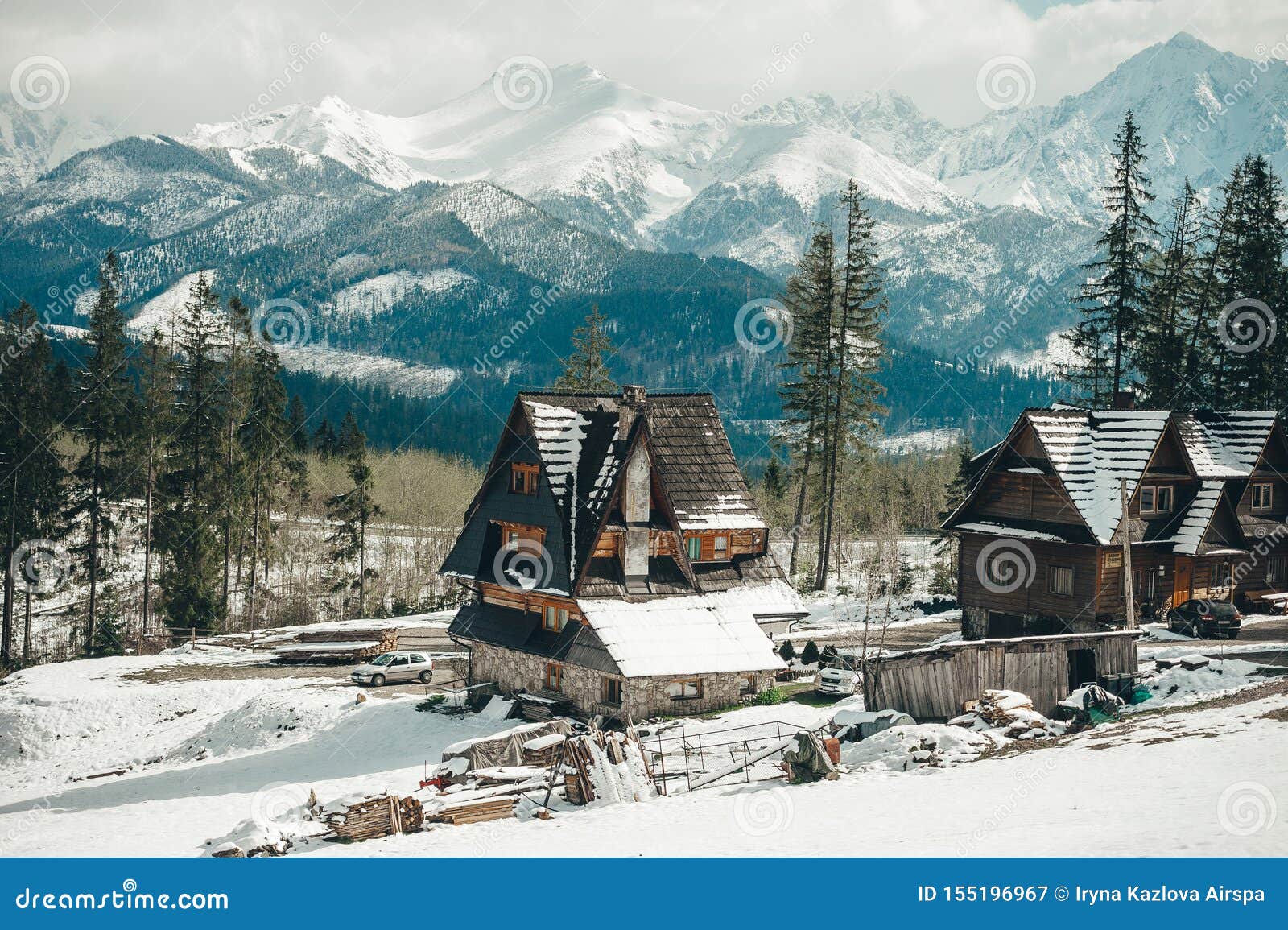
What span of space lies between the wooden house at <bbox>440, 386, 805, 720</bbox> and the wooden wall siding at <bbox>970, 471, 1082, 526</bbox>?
32.5 feet

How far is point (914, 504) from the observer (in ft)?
429

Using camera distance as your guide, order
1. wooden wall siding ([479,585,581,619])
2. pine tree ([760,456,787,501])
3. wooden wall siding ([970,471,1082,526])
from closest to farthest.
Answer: wooden wall siding ([479,585,581,619]) → wooden wall siding ([970,471,1082,526]) → pine tree ([760,456,787,501])

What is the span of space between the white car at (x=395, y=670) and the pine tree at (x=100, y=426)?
20.9m

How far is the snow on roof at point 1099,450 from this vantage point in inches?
1918

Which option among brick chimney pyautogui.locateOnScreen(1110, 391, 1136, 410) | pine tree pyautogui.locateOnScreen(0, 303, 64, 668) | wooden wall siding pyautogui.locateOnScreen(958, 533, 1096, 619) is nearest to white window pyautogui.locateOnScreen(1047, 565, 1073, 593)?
wooden wall siding pyautogui.locateOnScreen(958, 533, 1096, 619)

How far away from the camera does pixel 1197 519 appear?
168 feet

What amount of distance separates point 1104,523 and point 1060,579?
310 centimetres

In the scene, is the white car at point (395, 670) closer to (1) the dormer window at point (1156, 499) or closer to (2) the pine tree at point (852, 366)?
(2) the pine tree at point (852, 366)

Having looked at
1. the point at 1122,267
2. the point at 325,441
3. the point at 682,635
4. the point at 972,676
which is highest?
the point at 1122,267

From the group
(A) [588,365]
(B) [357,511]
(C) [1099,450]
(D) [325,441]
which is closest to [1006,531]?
(C) [1099,450]

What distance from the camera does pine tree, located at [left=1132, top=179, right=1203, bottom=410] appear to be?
225 feet

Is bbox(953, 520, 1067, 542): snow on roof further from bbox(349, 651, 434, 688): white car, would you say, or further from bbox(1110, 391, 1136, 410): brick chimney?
bbox(349, 651, 434, 688): white car

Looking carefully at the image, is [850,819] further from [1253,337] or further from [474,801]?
[1253,337]

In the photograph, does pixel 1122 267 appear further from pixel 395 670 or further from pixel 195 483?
pixel 195 483
